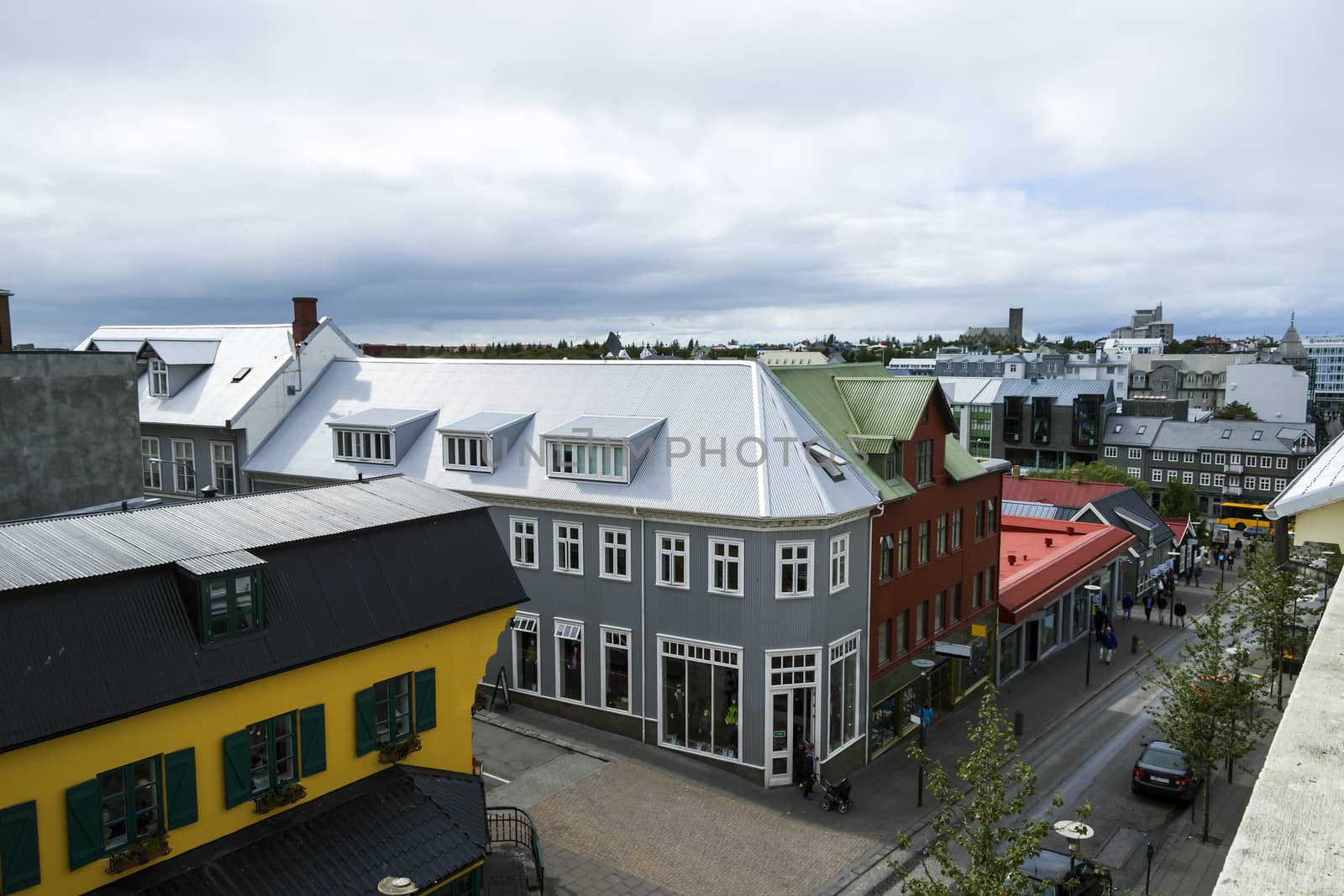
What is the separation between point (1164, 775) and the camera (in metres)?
28.1

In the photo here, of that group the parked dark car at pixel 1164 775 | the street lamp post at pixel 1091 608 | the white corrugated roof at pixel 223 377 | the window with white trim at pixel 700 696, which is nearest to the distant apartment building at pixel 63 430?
the white corrugated roof at pixel 223 377

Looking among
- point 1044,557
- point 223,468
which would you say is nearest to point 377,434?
point 223,468

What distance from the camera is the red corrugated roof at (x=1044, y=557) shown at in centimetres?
4031

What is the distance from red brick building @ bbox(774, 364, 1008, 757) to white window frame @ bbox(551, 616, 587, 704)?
8999mm

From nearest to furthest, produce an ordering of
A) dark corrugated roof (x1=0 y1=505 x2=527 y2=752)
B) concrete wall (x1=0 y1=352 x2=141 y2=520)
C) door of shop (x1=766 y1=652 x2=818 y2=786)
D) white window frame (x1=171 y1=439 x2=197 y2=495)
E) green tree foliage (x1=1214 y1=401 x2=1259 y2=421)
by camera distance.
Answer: dark corrugated roof (x1=0 y1=505 x2=527 y2=752) < concrete wall (x1=0 y1=352 x2=141 y2=520) < door of shop (x1=766 y1=652 x2=818 y2=786) < white window frame (x1=171 y1=439 x2=197 y2=495) < green tree foliage (x1=1214 y1=401 x2=1259 y2=421)

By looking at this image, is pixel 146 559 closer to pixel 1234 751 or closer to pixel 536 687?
pixel 536 687

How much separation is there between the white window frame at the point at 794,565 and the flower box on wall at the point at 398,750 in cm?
1126

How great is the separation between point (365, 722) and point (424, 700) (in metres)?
1.48

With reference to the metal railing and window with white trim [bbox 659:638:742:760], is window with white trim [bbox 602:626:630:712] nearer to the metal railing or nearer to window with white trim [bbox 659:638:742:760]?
window with white trim [bbox 659:638:742:760]

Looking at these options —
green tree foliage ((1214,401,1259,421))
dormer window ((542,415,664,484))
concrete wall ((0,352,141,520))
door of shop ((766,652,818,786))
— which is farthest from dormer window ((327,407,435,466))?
green tree foliage ((1214,401,1259,421))

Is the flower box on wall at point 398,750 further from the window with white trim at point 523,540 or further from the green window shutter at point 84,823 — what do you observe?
the window with white trim at point 523,540

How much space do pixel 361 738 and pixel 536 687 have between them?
526 inches

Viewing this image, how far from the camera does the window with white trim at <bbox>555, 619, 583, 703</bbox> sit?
30.6 meters

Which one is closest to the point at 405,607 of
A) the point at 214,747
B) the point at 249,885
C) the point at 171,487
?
the point at 214,747
